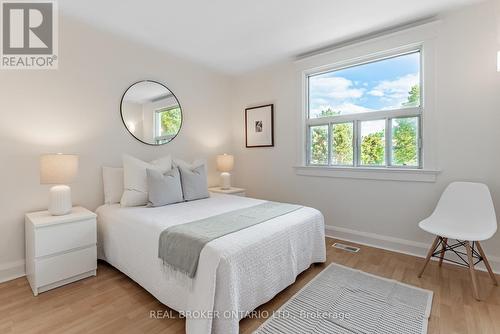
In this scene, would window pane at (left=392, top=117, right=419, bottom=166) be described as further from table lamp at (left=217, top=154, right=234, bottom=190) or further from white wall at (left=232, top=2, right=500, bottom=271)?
table lamp at (left=217, top=154, right=234, bottom=190)

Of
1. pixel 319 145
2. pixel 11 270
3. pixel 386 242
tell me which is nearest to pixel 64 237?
pixel 11 270

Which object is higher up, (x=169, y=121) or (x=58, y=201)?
(x=169, y=121)

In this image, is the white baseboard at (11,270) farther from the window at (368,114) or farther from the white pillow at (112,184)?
the window at (368,114)

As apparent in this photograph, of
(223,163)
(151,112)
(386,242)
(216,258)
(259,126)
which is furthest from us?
(259,126)

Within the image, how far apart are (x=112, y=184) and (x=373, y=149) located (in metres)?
3.07

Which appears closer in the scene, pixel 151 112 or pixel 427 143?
pixel 427 143

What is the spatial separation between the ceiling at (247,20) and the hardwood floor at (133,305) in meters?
2.52

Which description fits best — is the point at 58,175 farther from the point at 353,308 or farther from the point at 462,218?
the point at 462,218

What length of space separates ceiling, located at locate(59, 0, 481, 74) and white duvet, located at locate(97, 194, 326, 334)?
195 cm

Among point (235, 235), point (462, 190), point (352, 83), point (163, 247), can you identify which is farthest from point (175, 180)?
point (462, 190)

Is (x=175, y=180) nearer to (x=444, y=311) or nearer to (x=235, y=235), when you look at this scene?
(x=235, y=235)

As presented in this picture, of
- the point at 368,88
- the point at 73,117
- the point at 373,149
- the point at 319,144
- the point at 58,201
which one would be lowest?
the point at 58,201

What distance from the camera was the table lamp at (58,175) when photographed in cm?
211

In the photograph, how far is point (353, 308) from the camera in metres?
1.80
